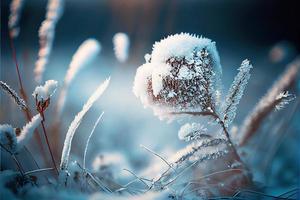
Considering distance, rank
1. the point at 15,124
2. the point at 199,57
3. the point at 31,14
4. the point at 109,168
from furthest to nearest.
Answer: the point at 31,14
the point at 15,124
the point at 109,168
the point at 199,57

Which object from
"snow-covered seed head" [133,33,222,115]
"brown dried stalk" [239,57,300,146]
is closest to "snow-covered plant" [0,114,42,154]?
"snow-covered seed head" [133,33,222,115]

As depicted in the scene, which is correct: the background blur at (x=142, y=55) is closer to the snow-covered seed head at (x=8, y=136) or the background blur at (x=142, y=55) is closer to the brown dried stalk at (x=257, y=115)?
the brown dried stalk at (x=257, y=115)

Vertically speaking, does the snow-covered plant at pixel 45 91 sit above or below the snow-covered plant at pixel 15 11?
below

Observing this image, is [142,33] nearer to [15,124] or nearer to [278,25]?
[278,25]

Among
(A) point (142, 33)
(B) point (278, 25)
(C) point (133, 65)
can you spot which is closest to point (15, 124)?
(C) point (133, 65)

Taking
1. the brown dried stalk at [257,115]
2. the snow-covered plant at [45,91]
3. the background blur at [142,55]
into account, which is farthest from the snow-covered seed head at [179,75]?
the background blur at [142,55]

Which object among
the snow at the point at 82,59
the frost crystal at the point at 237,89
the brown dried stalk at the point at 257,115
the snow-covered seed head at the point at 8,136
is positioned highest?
the snow at the point at 82,59

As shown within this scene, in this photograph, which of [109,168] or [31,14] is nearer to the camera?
[109,168]

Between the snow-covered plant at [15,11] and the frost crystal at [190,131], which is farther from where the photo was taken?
the snow-covered plant at [15,11]
